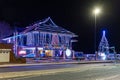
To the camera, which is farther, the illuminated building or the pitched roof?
the illuminated building

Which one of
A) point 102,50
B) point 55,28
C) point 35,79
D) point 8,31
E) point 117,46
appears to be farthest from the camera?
point 117,46

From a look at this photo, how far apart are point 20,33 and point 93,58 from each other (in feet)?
62.4

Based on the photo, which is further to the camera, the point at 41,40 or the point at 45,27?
the point at 45,27

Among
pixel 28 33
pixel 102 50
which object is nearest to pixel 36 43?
pixel 28 33

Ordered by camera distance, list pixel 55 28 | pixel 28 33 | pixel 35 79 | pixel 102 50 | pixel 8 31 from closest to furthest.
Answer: pixel 35 79, pixel 28 33, pixel 55 28, pixel 102 50, pixel 8 31

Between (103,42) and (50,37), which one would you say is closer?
(50,37)

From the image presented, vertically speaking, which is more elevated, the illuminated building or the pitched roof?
the pitched roof

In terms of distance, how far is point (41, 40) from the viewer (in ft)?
234

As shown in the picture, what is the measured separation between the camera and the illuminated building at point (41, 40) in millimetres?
69312

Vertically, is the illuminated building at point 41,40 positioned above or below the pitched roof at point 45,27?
below

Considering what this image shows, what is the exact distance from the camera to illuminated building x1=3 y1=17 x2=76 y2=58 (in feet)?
227

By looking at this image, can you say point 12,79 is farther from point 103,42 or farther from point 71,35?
point 103,42

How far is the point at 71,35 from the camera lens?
76.4 meters

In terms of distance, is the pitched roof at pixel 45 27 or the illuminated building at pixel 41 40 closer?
the pitched roof at pixel 45 27
